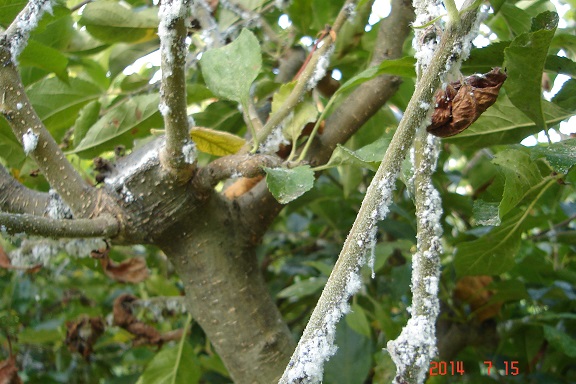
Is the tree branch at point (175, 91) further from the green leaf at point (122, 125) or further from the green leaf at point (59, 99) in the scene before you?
the green leaf at point (59, 99)

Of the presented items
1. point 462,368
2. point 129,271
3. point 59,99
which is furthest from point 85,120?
point 462,368

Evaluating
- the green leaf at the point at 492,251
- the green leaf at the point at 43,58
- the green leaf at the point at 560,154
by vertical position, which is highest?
→ the green leaf at the point at 43,58

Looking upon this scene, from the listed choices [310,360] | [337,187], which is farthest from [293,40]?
[310,360]

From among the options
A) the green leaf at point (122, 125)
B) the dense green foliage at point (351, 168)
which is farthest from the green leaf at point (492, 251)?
the green leaf at point (122, 125)

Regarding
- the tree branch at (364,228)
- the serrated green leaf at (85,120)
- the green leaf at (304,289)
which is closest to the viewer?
the tree branch at (364,228)

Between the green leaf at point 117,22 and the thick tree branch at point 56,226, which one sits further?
the green leaf at point 117,22

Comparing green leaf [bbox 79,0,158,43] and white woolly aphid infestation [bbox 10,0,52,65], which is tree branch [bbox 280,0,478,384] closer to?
white woolly aphid infestation [bbox 10,0,52,65]
